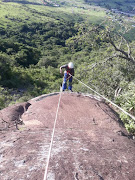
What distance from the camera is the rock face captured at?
9.03ft

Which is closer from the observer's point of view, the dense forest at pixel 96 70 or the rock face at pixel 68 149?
the rock face at pixel 68 149

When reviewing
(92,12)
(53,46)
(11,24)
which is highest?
(92,12)

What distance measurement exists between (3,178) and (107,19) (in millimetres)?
9885

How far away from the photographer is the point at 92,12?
133 m

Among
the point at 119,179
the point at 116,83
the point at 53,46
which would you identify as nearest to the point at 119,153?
the point at 119,179

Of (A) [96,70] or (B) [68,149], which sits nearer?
(B) [68,149]

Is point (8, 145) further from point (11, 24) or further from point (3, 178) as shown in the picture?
point (11, 24)

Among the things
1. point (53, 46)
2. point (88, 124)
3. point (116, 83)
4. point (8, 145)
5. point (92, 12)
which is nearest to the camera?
point (8, 145)

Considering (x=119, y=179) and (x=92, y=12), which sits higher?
(x=92, y=12)

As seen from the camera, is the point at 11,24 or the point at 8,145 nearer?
the point at 8,145

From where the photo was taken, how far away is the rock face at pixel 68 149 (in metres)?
2.75

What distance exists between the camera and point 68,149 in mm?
3404

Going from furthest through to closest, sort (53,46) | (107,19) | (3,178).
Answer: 1. (53,46)
2. (107,19)
3. (3,178)

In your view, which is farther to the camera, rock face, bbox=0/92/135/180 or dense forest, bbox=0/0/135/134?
dense forest, bbox=0/0/135/134
